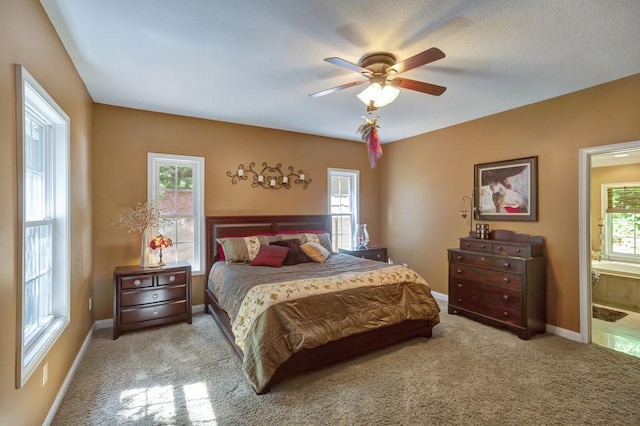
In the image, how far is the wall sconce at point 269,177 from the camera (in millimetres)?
4633

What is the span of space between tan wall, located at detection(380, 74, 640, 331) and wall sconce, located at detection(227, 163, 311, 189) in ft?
6.16

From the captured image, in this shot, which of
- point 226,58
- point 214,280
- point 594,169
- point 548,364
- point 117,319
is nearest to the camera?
point 226,58

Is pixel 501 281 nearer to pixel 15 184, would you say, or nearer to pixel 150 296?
pixel 150 296

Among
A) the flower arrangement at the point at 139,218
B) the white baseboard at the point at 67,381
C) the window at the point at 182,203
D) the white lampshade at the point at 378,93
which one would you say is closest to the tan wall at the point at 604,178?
the white lampshade at the point at 378,93

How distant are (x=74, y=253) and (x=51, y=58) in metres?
1.59

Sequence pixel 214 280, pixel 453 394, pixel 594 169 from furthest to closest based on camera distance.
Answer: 1. pixel 594 169
2. pixel 214 280
3. pixel 453 394

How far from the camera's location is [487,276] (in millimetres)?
3756

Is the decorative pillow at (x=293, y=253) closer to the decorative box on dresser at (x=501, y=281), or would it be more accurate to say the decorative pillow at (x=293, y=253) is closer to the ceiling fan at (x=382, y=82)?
the decorative box on dresser at (x=501, y=281)

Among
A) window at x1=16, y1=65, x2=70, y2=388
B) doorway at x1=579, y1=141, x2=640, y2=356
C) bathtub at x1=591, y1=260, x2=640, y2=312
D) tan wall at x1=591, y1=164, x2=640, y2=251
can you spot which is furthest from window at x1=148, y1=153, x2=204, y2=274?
tan wall at x1=591, y1=164, x2=640, y2=251

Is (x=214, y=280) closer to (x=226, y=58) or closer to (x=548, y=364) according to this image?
(x=226, y=58)

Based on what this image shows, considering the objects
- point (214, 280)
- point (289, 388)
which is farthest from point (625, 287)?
point (214, 280)

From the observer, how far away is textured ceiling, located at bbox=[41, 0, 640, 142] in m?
2.01

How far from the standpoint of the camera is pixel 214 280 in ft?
12.7

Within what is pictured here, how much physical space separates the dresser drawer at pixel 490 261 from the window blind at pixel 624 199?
3556 mm
